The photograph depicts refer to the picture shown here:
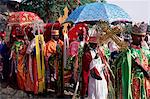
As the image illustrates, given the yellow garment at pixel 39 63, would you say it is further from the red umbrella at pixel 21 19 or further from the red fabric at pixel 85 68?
the red fabric at pixel 85 68

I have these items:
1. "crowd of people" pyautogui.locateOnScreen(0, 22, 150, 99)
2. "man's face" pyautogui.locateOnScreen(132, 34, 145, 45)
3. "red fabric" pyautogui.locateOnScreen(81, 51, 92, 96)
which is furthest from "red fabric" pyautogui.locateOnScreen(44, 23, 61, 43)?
"man's face" pyautogui.locateOnScreen(132, 34, 145, 45)

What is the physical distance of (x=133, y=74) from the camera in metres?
5.73

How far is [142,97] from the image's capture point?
19.0 ft

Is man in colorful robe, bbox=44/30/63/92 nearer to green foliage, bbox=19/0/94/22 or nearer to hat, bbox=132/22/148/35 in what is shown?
hat, bbox=132/22/148/35

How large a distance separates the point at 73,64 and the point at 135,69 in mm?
2916

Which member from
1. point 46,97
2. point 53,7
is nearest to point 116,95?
point 46,97

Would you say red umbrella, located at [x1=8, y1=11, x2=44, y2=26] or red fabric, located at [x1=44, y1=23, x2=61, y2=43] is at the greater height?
red umbrella, located at [x1=8, y1=11, x2=44, y2=26]

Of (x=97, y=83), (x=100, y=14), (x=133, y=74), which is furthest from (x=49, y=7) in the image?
(x=133, y=74)

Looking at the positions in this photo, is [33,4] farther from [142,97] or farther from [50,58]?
[142,97]

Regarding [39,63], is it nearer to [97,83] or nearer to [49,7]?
[97,83]

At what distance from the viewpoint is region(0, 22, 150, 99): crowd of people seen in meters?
Answer: 5.79

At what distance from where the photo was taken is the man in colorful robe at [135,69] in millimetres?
5625

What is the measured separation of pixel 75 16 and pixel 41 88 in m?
3.36

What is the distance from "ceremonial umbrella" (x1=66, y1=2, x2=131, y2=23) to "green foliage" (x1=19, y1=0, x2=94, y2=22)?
12.7 m
